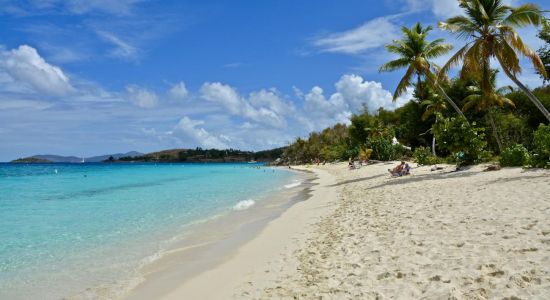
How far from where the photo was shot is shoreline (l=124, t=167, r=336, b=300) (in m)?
5.95

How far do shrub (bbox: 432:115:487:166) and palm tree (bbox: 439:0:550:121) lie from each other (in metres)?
2.22

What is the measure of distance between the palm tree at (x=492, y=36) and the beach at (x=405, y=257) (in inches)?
332

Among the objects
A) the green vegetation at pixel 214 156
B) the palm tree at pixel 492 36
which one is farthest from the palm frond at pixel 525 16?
the green vegetation at pixel 214 156

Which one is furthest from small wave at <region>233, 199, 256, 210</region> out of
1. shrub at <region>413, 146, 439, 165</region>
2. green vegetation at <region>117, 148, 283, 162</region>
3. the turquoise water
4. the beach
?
green vegetation at <region>117, 148, 283, 162</region>

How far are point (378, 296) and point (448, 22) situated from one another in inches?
663

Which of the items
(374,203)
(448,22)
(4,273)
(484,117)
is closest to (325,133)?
(484,117)

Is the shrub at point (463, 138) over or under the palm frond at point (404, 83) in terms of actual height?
under

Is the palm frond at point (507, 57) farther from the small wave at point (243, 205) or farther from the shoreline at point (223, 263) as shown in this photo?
the small wave at point (243, 205)

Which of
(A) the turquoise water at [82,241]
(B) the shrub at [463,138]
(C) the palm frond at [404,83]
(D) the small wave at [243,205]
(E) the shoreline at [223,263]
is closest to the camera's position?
(E) the shoreline at [223,263]

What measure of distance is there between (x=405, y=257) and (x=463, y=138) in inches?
624

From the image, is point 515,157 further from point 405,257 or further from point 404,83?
point 405,257

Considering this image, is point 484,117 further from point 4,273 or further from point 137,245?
point 4,273

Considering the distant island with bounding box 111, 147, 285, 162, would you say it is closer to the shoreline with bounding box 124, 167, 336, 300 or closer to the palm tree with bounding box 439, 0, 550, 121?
the palm tree with bounding box 439, 0, 550, 121

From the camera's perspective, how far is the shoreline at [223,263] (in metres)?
5.95
